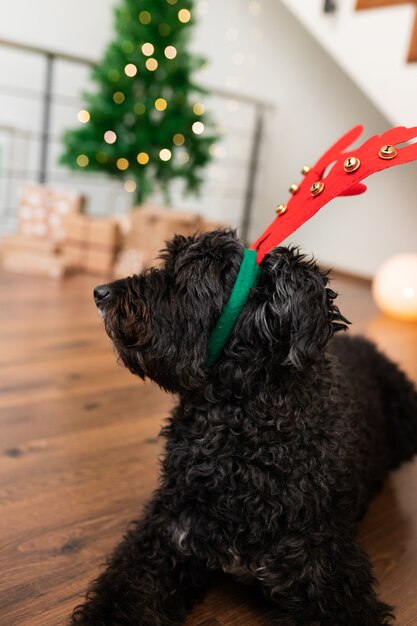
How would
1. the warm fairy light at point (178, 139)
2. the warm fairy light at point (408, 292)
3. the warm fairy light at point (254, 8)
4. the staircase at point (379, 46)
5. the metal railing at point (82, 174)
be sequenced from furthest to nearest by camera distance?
the warm fairy light at point (254, 8), the metal railing at point (82, 174), the warm fairy light at point (178, 139), the warm fairy light at point (408, 292), the staircase at point (379, 46)

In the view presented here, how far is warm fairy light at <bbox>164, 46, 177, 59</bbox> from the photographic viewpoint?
4.58 m

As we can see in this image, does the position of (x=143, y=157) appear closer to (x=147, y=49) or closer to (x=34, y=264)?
(x=147, y=49)

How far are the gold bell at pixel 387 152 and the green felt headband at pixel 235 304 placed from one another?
0.29m

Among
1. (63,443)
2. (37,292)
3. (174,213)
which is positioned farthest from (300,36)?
(63,443)

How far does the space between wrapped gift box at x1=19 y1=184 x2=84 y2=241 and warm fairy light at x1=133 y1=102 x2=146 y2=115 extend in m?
0.77

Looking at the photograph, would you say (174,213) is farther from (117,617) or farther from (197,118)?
(117,617)

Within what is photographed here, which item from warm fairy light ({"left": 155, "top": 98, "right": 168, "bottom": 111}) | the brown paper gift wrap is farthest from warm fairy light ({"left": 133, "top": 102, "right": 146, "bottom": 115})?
the brown paper gift wrap

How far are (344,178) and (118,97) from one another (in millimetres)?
3792

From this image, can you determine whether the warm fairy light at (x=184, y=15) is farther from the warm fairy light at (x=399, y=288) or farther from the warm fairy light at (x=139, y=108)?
the warm fairy light at (x=399, y=288)

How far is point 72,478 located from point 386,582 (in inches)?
34.5

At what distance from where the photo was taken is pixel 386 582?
1.43m

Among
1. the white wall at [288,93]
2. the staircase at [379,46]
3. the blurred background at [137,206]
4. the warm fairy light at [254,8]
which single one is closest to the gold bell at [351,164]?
the blurred background at [137,206]

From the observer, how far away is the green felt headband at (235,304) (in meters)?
1.12

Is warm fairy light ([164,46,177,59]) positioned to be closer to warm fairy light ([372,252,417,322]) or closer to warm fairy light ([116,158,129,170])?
warm fairy light ([116,158,129,170])
